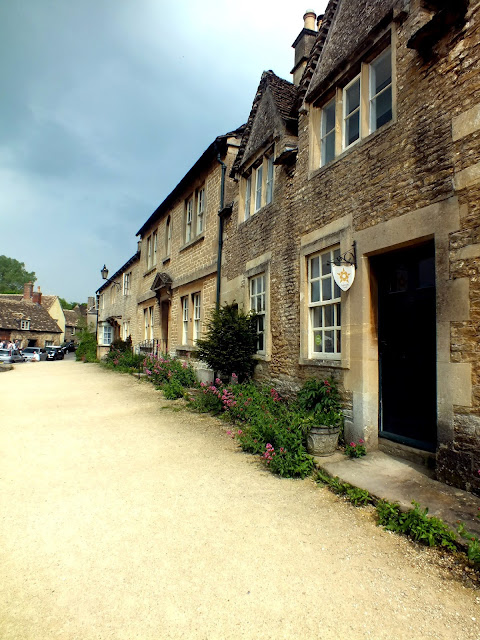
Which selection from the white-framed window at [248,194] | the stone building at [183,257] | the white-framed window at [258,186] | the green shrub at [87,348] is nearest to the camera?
the white-framed window at [258,186]

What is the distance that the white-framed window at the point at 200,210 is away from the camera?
41.7ft

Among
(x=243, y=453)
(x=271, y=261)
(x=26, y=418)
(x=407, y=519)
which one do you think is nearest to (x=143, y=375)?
(x=26, y=418)

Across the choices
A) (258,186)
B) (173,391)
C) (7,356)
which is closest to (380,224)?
(258,186)

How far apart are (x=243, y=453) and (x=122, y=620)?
3450mm

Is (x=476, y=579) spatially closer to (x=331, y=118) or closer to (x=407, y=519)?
(x=407, y=519)

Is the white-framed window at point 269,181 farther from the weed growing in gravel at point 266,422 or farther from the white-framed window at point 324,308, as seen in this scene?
the weed growing in gravel at point 266,422

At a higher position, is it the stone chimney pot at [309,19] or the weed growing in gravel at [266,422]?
the stone chimney pot at [309,19]

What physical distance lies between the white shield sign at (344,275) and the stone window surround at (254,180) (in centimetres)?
335

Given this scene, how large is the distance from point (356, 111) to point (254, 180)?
379 centimetres

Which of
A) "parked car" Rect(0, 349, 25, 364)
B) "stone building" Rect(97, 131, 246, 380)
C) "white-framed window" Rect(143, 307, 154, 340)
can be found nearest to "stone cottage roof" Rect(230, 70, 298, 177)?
"stone building" Rect(97, 131, 246, 380)

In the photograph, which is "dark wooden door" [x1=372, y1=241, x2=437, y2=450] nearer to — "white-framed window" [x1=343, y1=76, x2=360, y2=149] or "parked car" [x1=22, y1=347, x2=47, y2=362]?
"white-framed window" [x1=343, y1=76, x2=360, y2=149]

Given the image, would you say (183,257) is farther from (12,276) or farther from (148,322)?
(12,276)

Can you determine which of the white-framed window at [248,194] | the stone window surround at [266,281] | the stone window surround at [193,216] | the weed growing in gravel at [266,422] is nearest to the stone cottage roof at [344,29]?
the white-framed window at [248,194]

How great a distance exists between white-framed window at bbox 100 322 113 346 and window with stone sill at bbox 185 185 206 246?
1693 centimetres
